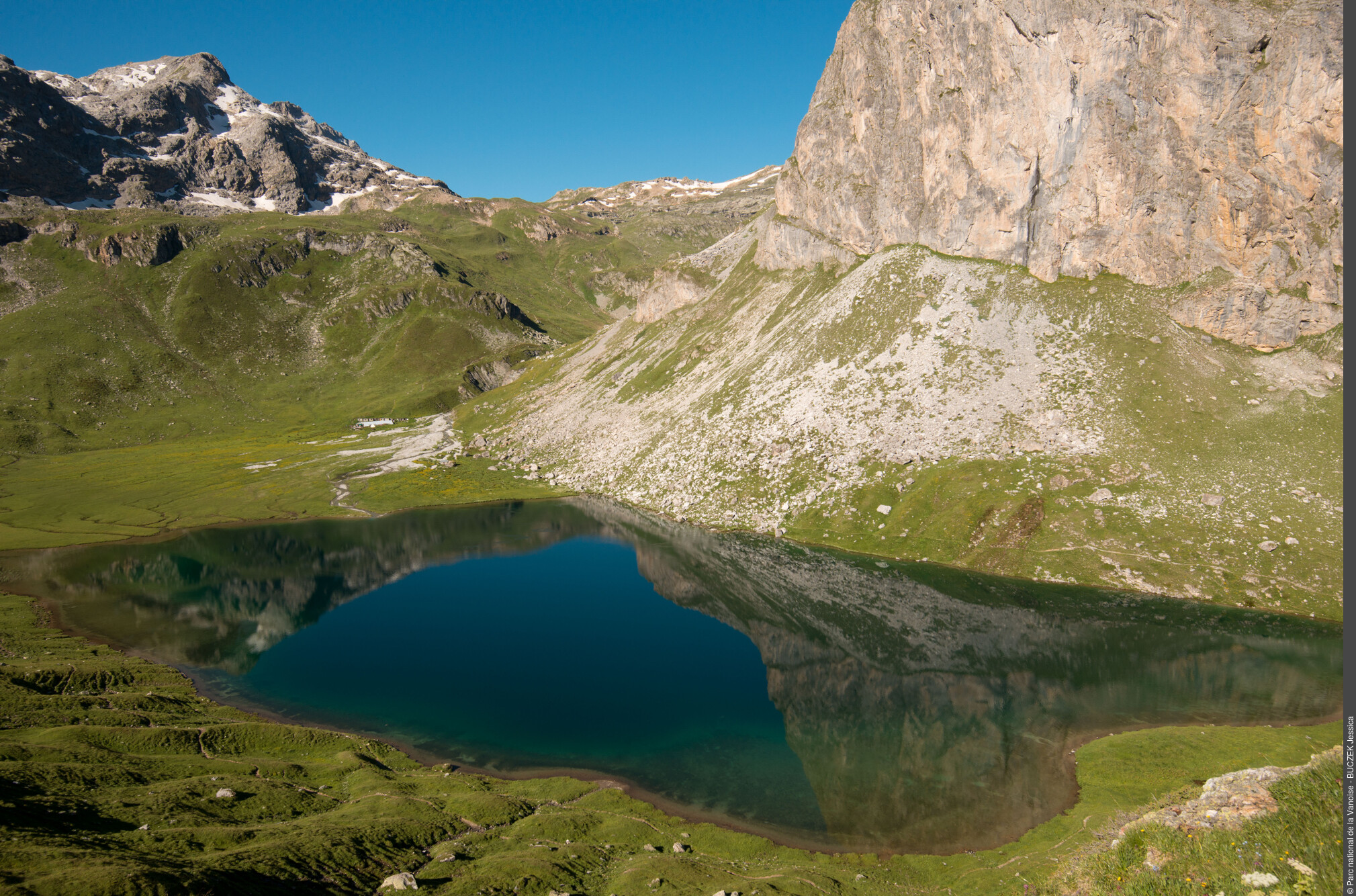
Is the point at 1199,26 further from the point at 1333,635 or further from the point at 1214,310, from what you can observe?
the point at 1333,635

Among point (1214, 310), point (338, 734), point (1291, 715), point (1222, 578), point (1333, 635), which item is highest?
point (1214, 310)

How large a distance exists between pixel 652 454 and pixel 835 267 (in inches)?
2097

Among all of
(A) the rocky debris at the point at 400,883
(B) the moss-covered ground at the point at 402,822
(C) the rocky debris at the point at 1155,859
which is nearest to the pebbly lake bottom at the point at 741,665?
(B) the moss-covered ground at the point at 402,822

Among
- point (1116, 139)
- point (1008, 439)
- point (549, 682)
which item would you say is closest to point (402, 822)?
point (549, 682)

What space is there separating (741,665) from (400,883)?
34.1 metres

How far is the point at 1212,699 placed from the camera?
141 ft

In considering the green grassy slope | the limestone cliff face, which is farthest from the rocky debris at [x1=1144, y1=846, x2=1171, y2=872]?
the limestone cliff face

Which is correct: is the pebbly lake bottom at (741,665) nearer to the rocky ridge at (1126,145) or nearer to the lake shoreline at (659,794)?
the lake shoreline at (659,794)

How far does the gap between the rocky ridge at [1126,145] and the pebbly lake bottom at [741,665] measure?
5404 cm

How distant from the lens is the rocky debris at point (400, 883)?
21.5 meters

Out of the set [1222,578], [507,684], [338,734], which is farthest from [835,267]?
[338,734]

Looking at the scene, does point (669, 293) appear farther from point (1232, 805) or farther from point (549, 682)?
point (1232, 805)

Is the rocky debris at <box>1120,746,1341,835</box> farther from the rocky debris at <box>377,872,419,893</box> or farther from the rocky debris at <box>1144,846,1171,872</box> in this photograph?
the rocky debris at <box>377,872,419,893</box>

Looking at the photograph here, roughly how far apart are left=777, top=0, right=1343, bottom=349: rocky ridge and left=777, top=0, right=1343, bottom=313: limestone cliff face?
207mm
